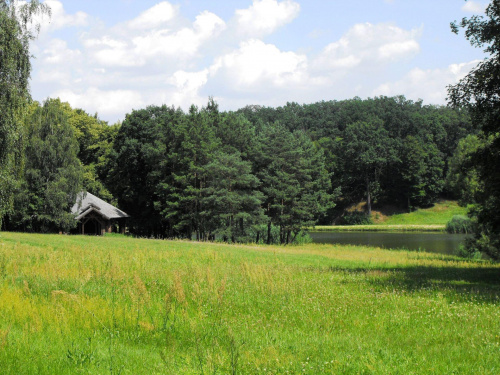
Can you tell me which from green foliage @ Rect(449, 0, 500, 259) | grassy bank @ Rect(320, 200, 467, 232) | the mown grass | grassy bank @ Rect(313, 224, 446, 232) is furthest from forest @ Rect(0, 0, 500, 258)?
the mown grass

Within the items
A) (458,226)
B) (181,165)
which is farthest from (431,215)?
(181,165)

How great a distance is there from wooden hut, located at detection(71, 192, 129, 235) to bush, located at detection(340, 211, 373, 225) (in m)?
53.1

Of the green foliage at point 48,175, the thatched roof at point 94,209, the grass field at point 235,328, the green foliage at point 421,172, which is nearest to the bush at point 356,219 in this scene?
the green foliage at point 421,172

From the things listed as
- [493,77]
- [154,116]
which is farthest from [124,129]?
[493,77]

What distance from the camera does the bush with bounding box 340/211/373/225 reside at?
94.5 metres

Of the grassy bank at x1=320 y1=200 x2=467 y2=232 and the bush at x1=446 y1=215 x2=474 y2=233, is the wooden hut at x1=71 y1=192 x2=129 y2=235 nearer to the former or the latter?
the grassy bank at x1=320 y1=200 x2=467 y2=232

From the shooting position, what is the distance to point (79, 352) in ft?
19.8

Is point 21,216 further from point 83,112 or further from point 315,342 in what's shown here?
point 315,342

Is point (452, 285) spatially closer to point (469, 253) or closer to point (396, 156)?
point (469, 253)

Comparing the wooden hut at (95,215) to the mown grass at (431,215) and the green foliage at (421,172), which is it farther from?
the green foliage at (421,172)

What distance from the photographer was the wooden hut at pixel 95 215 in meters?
51.3

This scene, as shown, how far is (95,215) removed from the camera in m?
52.7

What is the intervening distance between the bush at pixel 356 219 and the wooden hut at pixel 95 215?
174 feet

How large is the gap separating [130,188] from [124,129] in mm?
7876
